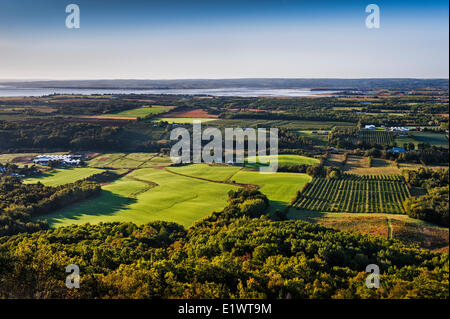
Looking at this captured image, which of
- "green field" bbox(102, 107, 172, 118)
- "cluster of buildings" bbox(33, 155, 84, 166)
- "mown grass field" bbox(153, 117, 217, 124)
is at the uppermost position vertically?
"green field" bbox(102, 107, 172, 118)

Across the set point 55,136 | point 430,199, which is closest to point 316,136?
point 430,199

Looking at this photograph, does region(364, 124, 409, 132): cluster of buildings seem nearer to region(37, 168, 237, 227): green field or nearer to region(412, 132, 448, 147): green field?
region(412, 132, 448, 147): green field

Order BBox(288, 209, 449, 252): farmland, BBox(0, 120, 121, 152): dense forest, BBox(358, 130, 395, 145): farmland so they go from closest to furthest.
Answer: BBox(288, 209, 449, 252): farmland, BBox(0, 120, 121, 152): dense forest, BBox(358, 130, 395, 145): farmland

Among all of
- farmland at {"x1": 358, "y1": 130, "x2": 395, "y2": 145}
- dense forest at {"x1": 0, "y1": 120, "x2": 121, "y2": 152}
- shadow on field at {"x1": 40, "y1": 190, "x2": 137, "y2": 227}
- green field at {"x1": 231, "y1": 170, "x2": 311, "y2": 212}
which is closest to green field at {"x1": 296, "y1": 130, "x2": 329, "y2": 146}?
farmland at {"x1": 358, "y1": 130, "x2": 395, "y2": 145}


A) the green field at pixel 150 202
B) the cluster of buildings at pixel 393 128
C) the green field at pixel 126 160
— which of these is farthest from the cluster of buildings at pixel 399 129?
the green field at pixel 126 160
